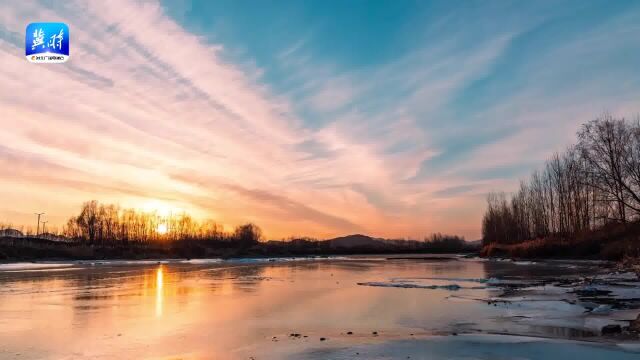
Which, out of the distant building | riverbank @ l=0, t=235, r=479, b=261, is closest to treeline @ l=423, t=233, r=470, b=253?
riverbank @ l=0, t=235, r=479, b=261

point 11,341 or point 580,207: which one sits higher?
point 580,207

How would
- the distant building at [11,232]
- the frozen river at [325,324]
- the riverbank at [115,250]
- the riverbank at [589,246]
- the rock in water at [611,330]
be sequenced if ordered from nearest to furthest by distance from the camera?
the frozen river at [325,324] < the rock in water at [611,330] < the riverbank at [589,246] < the riverbank at [115,250] < the distant building at [11,232]

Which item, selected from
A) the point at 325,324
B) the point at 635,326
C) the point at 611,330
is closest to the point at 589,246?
the point at 635,326

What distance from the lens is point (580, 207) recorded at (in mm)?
68875

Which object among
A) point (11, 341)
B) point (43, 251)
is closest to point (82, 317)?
point (11, 341)

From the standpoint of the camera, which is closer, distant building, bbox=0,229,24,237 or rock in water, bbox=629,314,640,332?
rock in water, bbox=629,314,640,332

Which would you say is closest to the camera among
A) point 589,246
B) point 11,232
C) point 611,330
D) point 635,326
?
point 611,330

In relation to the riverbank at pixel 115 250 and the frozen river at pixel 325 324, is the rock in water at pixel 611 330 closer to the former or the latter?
the frozen river at pixel 325 324

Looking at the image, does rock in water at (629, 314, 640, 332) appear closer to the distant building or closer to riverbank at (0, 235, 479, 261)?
riverbank at (0, 235, 479, 261)

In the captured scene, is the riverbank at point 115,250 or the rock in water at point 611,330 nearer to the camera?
the rock in water at point 611,330

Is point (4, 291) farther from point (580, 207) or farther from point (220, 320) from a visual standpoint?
point (580, 207)

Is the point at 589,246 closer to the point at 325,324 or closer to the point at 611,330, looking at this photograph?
the point at 611,330

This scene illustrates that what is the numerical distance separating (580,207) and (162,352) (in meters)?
71.2

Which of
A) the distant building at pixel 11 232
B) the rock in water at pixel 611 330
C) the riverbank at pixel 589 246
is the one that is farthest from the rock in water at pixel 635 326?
the distant building at pixel 11 232
